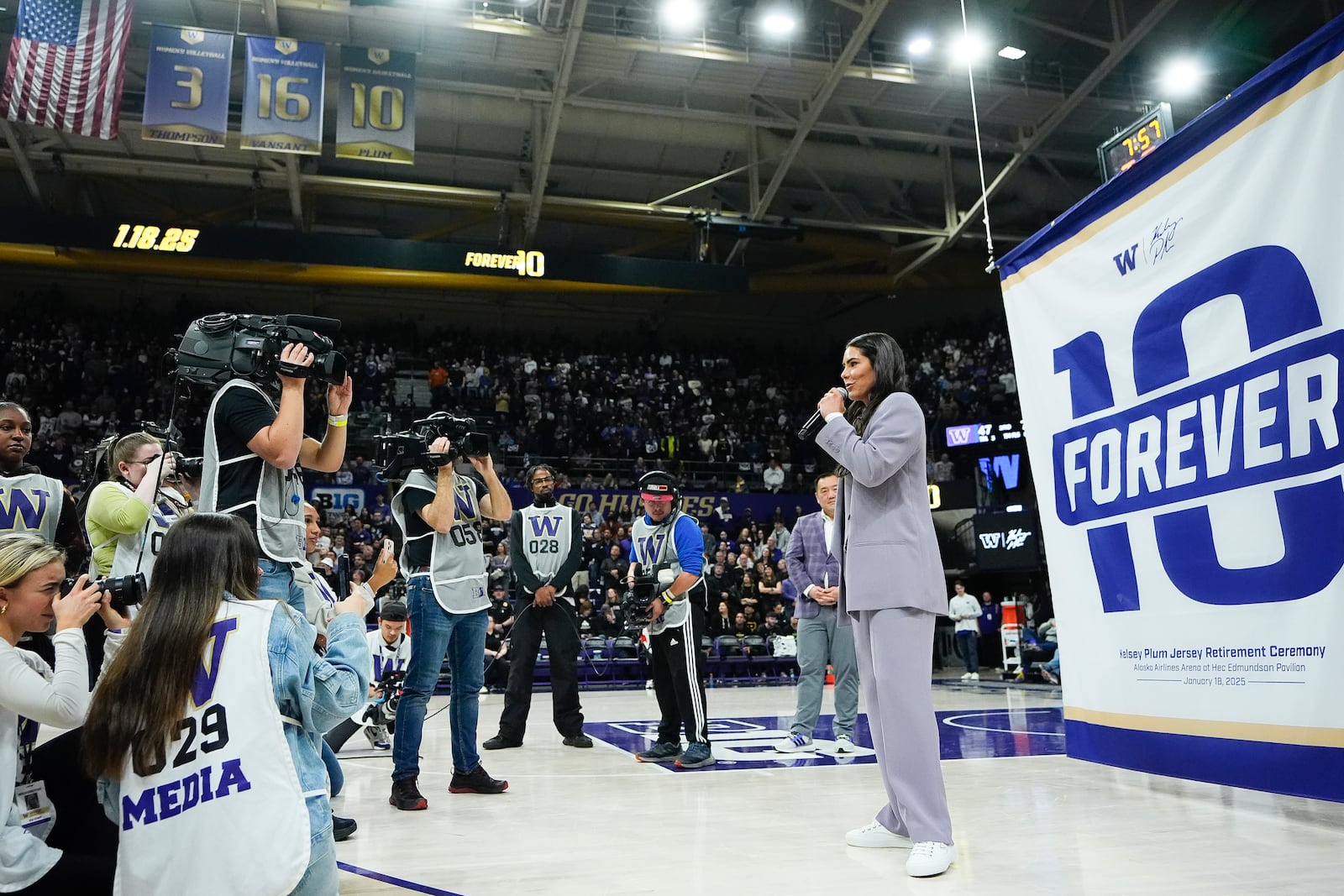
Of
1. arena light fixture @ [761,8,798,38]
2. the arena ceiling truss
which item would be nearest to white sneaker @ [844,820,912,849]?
the arena ceiling truss

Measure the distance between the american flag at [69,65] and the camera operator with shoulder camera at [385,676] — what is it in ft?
26.8

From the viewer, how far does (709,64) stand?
15367 mm

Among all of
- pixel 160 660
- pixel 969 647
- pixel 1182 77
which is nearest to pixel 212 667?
pixel 160 660

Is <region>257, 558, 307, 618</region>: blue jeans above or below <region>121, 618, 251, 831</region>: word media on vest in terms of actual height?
above

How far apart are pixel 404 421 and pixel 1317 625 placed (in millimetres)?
19084

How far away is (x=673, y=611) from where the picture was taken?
5.81m

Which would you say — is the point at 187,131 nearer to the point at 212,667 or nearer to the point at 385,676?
the point at 385,676

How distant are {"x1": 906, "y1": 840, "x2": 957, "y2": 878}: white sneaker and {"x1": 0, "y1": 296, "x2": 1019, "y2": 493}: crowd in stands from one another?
53.0 feet

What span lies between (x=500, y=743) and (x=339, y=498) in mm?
11862

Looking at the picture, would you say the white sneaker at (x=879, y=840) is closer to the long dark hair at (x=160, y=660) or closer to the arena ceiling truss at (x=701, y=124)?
the long dark hair at (x=160, y=660)

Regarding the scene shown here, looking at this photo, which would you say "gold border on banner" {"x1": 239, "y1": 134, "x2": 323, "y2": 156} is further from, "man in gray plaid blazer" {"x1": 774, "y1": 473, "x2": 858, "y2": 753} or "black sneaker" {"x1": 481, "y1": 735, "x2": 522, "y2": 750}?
"man in gray plaid blazer" {"x1": 774, "y1": 473, "x2": 858, "y2": 753}

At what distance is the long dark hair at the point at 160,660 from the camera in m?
1.97

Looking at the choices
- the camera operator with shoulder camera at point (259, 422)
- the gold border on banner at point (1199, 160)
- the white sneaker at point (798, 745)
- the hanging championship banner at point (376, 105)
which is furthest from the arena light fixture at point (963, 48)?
the camera operator with shoulder camera at point (259, 422)

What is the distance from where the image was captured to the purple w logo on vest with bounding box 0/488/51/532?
3951mm
